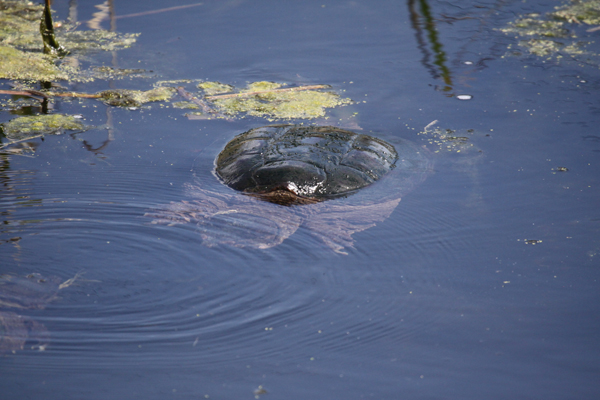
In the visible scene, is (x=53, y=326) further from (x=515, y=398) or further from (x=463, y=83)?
(x=463, y=83)

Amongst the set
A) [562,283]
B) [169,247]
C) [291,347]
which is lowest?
[562,283]

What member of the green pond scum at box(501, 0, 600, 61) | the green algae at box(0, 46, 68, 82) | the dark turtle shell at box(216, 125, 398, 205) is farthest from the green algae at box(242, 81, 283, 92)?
the green pond scum at box(501, 0, 600, 61)

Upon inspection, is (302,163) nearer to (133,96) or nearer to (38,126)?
(133,96)

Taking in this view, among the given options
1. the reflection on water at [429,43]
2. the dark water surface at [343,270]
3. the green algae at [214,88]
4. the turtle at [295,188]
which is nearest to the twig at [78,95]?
the dark water surface at [343,270]

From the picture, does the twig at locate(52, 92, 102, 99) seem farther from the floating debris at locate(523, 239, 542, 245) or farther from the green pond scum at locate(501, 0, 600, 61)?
the green pond scum at locate(501, 0, 600, 61)

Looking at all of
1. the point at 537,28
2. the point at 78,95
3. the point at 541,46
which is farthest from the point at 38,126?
the point at 537,28

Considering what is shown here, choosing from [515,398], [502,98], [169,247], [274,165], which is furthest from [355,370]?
[502,98]

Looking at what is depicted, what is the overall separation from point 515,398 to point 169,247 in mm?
1908

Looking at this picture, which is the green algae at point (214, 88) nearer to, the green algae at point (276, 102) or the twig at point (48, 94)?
the green algae at point (276, 102)

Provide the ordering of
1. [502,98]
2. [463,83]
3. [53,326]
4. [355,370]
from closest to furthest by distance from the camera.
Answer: [355,370], [53,326], [502,98], [463,83]

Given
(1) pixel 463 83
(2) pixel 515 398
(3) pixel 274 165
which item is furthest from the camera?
(1) pixel 463 83

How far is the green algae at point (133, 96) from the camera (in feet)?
14.8

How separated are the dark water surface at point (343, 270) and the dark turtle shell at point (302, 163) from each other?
1.04 feet

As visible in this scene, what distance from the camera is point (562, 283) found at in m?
2.67
